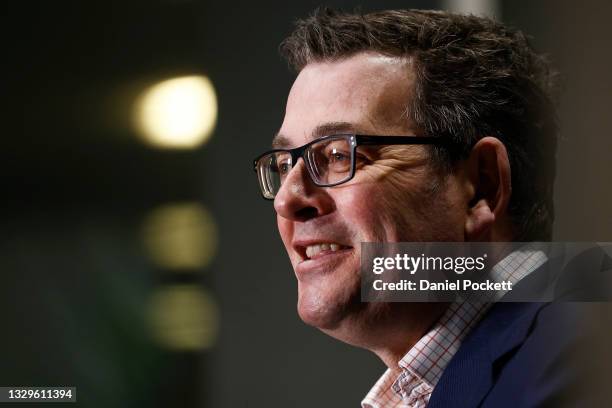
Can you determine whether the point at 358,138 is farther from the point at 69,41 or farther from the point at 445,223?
the point at 69,41

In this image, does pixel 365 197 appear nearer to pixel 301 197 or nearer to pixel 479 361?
pixel 301 197

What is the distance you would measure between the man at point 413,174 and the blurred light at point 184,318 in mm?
213

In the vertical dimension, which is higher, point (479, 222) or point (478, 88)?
point (478, 88)

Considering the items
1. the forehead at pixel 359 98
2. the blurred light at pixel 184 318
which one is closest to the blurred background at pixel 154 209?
the blurred light at pixel 184 318

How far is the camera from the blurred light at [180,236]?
1.54m

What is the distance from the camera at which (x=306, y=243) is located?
1.42 metres

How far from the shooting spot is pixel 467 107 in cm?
140

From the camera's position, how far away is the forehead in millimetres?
1383

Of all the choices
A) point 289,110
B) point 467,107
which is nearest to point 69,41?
point 289,110

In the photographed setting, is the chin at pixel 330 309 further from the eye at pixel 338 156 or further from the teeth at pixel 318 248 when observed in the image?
the eye at pixel 338 156

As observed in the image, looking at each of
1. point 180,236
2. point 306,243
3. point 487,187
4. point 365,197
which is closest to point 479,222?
point 487,187

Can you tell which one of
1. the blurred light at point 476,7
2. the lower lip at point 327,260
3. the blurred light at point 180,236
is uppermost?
the blurred light at point 476,7

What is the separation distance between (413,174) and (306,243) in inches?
8.7

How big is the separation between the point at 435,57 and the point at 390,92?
0.10 m
